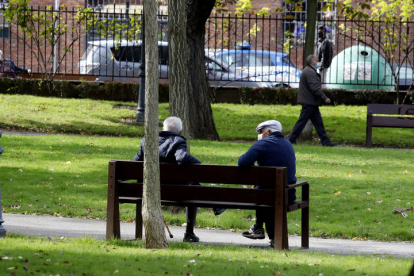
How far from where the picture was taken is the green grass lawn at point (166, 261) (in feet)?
16.2

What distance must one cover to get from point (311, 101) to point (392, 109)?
6.68ft

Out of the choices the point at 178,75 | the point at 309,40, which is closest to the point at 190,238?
the point at 178,75

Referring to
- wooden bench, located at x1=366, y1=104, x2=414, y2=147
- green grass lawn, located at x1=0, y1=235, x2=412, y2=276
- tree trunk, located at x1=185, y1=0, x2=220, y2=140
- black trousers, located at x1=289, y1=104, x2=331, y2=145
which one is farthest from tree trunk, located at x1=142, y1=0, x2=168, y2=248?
wooden bench, located at x1=366, y1=104, x2=414, y2=147

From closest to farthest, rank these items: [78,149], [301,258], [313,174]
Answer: [301,258] < [313,174] < [78,149]

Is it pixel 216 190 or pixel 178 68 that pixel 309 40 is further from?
pixel 216 190

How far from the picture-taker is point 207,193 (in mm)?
6496

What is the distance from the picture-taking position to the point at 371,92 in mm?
18109

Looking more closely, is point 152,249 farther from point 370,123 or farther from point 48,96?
point 48,96

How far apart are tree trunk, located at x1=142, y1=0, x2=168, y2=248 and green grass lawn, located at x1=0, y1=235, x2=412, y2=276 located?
283 millimetres

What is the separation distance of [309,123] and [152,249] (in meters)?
9.67

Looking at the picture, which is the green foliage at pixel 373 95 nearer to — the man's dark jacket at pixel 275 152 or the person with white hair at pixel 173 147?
the man's dark jacket at pixel 275 152

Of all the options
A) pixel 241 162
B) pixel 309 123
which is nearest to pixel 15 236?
pixel 241 162

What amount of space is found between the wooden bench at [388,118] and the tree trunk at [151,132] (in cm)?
913

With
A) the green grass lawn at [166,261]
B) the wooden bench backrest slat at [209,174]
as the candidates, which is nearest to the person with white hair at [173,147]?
the wooden bench backrest slat at [209,174]
